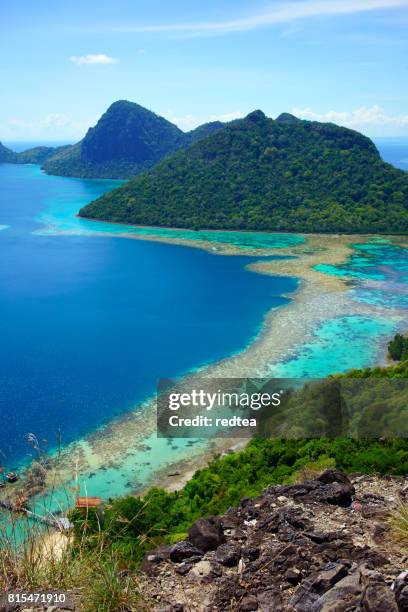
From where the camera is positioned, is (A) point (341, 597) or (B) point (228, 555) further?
(B) point (228, 555)

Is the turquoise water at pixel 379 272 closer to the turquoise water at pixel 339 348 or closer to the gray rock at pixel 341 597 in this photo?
the turquoise water at pixel 339 348

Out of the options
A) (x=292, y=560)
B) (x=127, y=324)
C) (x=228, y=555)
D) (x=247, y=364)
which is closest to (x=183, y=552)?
(x=228, y=555)

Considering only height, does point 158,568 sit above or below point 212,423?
above

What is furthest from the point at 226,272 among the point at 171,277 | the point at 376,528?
the point at 376,528

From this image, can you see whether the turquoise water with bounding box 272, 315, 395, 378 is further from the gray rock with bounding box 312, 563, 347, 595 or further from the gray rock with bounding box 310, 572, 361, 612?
the gray rock with bounding box 310, 572, 361, 612

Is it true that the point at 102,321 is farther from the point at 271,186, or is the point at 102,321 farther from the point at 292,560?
the point at 271,186

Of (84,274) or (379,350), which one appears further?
(84,274)

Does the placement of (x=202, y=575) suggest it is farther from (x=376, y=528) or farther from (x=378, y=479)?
(x=378, y=479)

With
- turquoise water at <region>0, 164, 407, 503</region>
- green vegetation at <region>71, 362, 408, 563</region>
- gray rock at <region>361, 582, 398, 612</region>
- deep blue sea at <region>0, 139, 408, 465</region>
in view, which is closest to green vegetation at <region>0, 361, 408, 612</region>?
green vegetation at <region>71, 362, 408, 563</region>
